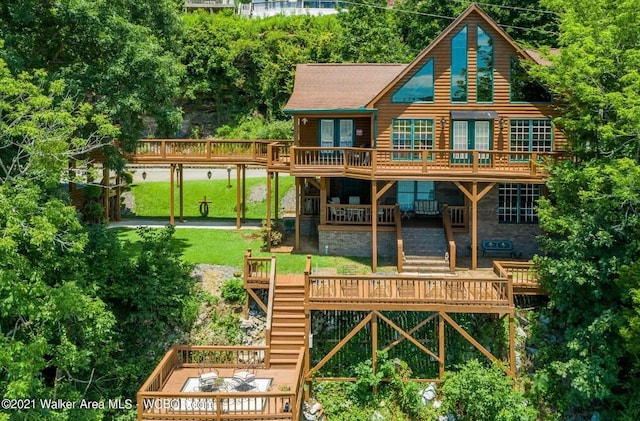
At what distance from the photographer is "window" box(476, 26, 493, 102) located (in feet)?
72.7

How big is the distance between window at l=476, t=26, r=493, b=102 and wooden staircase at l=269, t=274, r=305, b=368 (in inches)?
388

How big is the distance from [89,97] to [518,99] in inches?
598

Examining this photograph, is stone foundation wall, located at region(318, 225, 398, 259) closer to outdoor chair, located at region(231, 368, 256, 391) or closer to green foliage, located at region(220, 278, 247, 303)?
green foliage, located at region(220, 278, 247, 303)

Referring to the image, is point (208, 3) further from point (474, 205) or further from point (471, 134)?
point (474, 205)

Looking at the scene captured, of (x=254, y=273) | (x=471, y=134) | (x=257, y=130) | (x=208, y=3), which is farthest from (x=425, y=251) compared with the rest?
(x=208, y=3)

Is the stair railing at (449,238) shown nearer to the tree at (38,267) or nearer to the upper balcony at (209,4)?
the tree at (38,267)

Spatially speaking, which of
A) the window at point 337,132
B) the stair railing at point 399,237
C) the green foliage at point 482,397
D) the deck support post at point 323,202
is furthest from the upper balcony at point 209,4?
the green foliage at point 482,397

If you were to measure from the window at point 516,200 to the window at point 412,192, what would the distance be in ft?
8.63

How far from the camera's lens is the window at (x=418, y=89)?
888 inches

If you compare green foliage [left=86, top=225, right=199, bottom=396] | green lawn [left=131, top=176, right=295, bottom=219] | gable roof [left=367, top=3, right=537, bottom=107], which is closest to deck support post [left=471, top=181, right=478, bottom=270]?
gable roof [left=367, top=3, right=537, bottom=107]

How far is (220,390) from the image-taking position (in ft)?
48.6

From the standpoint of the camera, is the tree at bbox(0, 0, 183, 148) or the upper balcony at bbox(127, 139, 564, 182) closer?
the tree at bbox(0, 0, 183, 148)

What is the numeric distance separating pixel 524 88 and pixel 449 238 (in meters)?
6.38

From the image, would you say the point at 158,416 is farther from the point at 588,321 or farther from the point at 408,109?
the point at 408,109
